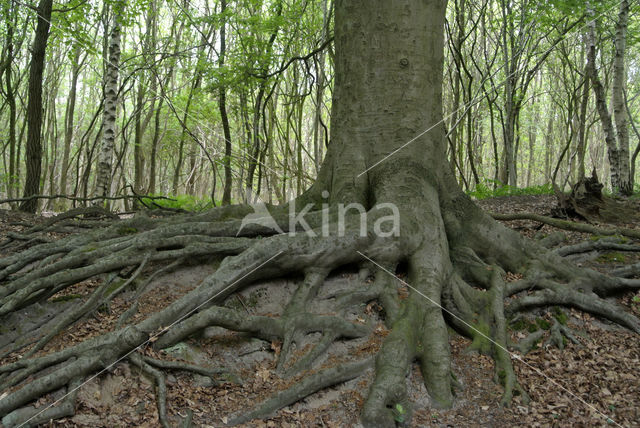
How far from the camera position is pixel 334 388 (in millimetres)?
3482

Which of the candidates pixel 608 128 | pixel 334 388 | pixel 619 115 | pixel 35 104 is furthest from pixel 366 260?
pixel 619 115

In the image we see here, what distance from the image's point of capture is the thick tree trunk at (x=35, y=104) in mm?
8875

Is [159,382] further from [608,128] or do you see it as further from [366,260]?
[608,128]

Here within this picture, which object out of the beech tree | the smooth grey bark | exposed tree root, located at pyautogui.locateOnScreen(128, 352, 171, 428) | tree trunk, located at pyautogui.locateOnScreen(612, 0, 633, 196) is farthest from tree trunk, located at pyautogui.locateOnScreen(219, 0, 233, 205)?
tree trunk, located at pyautogui.locateOnScreen(612, 0, 633, 196)

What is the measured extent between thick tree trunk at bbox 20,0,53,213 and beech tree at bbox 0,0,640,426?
5.64 m

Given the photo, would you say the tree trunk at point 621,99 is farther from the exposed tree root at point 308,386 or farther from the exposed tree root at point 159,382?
the exposed tree root at point 159,382

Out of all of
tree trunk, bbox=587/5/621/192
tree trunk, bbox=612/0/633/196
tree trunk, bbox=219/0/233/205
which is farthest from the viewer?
tree trunk, bbox=219/0/233/205

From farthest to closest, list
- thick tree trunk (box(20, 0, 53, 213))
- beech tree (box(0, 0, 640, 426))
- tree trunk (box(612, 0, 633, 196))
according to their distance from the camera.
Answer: tree trunk (box(612, 0, 633, 196)) → thick tree trunk (box(20, 0, 53, 213)) → beech tree (box(0, 0, 640, 426))

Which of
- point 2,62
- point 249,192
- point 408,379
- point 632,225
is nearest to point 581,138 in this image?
point 632,225

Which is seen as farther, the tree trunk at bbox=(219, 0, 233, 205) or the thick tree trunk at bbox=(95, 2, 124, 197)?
the tree trunk at bbox=(219, 0, 233, 205)

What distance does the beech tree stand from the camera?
10.9ft

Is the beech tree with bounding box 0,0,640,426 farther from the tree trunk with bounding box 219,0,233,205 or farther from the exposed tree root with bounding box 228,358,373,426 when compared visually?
the tree trunk with bounding box 219,0,233,205

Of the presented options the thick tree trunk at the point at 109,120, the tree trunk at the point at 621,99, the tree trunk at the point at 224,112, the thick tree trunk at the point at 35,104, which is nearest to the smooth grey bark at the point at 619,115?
→ the tree trunk at the point at 621,99

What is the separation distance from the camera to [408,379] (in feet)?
12.0
